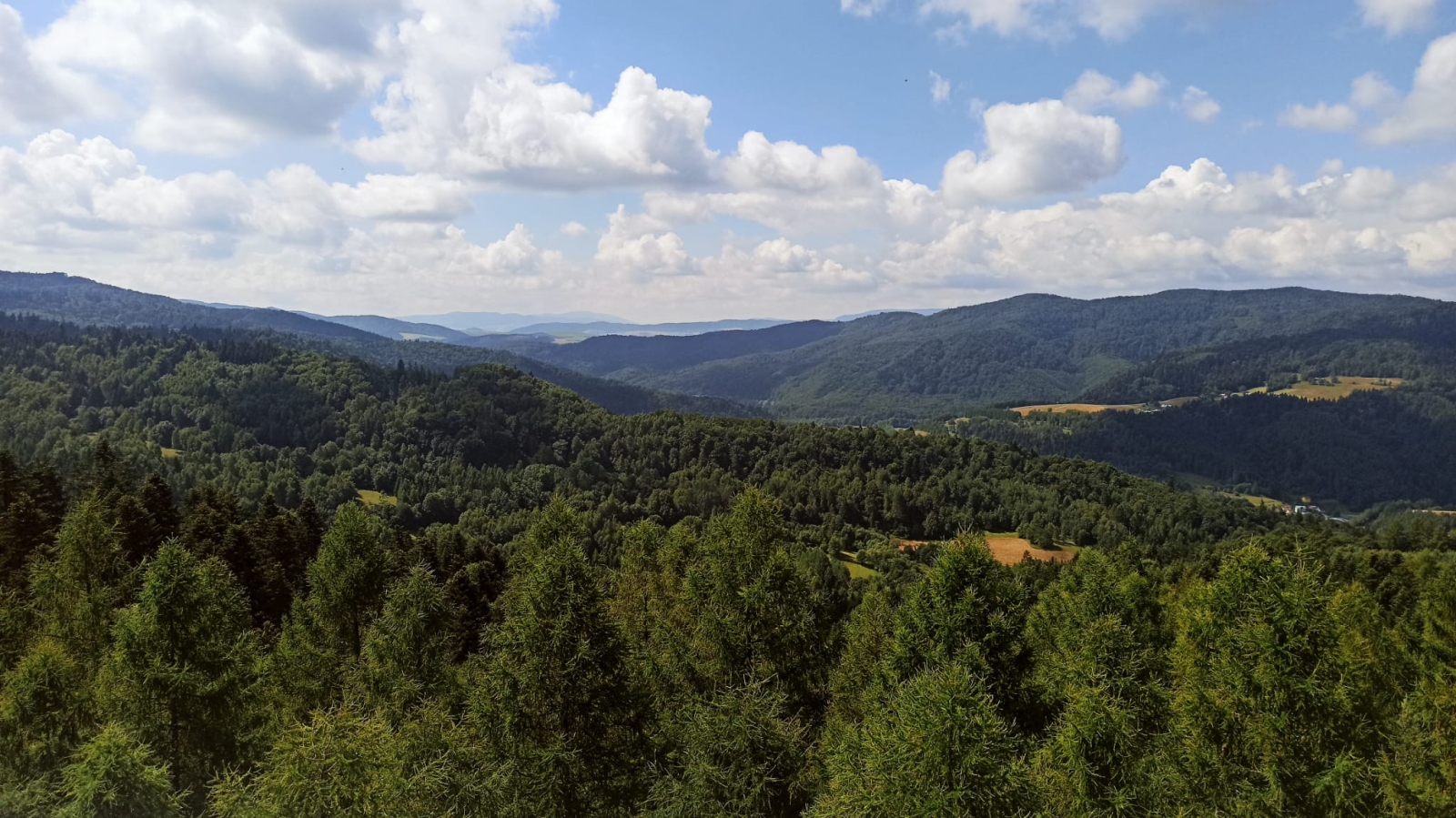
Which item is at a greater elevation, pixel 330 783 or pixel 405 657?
pixel 330 783

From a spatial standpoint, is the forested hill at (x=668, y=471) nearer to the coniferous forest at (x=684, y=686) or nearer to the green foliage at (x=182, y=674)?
the coniferous forest at (x=684, y=686)

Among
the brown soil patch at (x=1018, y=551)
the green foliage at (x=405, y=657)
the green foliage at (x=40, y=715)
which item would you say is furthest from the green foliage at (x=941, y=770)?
the brown soil patch at (x=1018, y=551)

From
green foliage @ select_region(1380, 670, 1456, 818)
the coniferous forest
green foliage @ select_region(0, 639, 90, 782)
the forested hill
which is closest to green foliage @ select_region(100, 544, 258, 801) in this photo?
the coniferous forest

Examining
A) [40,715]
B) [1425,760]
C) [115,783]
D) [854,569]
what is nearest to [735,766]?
[115,783]

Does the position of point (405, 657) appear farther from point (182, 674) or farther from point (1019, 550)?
point (1019, 550)

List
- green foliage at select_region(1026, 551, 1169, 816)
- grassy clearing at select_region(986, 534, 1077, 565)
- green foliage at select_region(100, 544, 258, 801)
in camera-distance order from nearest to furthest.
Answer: green foliage at select_region(1026, 551, 1169, 816)
green foliage at select_region(100, 544, 258, 801)
grassy clearing at select_region(986, 534, 1077, 565)

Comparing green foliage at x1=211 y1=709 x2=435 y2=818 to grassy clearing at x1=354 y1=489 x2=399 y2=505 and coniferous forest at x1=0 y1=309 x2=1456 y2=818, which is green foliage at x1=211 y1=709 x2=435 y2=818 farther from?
grassy clearing at x1=354 y1=489 x2=399 y2=505
